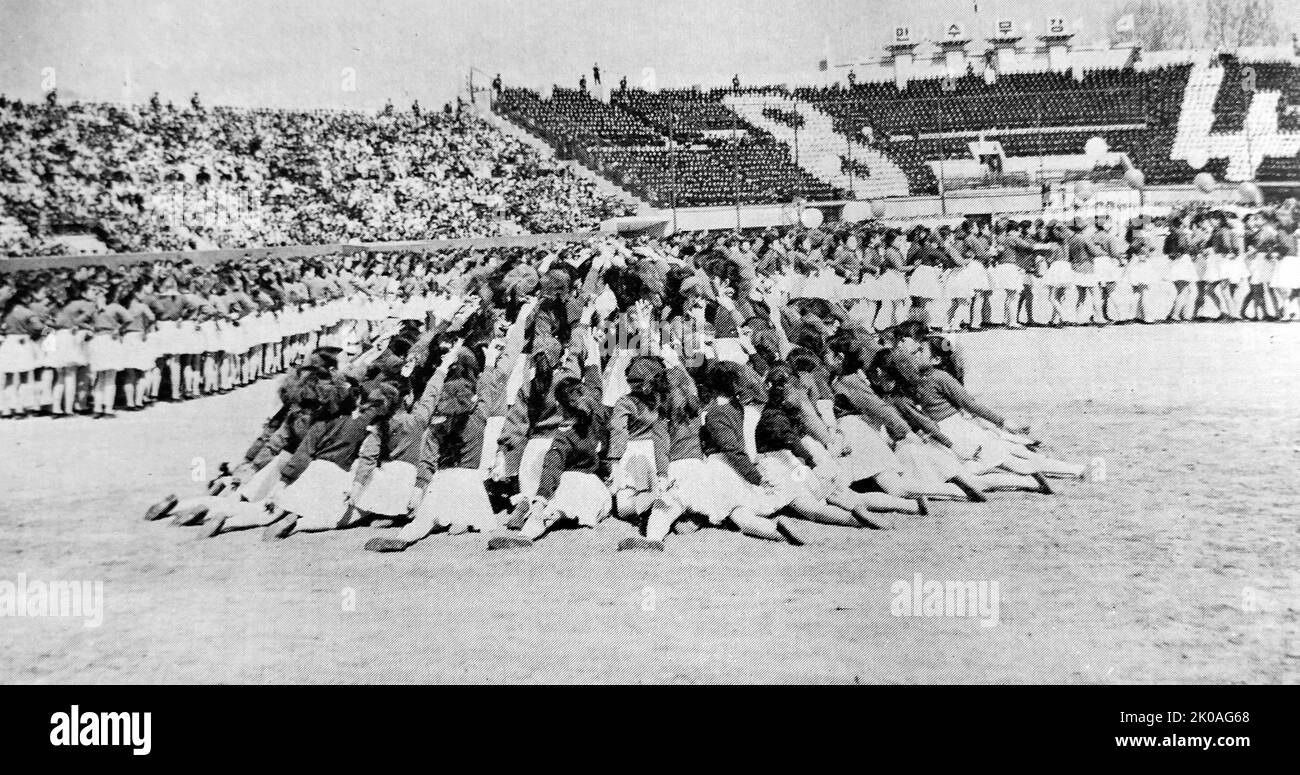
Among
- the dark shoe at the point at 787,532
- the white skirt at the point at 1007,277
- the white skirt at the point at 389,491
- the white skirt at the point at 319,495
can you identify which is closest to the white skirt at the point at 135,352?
the white skirt at the point at 319,495


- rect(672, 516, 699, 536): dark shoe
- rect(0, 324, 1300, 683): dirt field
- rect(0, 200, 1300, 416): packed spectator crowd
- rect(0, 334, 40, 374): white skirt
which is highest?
rect(0, 200, 1300, 416): packed spectator crowd

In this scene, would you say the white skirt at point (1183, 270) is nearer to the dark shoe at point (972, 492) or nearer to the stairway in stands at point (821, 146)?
the stairway in stands at point (821, 146)

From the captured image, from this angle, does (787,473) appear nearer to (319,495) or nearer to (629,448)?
(629,448)

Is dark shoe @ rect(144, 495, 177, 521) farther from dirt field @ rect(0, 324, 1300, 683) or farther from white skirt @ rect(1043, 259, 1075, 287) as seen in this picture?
white skirt @ rect(1043, 259, 1075, 287)

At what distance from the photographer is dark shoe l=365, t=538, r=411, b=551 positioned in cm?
586

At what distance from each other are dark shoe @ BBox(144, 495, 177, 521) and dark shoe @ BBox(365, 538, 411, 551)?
164 centimetres

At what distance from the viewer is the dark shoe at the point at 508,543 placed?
5.87 meters

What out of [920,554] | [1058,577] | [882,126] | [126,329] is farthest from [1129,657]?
[882,126]

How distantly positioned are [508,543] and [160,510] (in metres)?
2.41

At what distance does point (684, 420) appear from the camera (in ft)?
20.1

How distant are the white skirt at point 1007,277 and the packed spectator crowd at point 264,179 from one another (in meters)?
6.96

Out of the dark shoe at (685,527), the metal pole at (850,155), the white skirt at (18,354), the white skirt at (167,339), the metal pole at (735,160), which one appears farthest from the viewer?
the metal pole at (850,155)

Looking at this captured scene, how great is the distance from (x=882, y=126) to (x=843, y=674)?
1413 cm

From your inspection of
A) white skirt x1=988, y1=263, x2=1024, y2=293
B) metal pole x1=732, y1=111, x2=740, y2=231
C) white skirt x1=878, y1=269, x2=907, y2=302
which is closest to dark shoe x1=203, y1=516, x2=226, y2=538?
metal pole x1=732, y1=111, x2=740, y2=231
